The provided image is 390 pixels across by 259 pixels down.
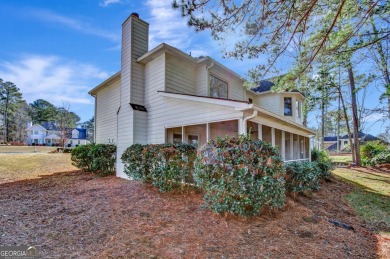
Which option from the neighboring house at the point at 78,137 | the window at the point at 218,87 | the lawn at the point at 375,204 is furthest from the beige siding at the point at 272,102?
the neighboring house at the point at 78,137

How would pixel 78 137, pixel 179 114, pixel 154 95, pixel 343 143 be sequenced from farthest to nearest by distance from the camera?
pixel 343 143
pixel 78 137
pixel 154 95
pixel 179 114

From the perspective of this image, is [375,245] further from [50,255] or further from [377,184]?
[377,184]

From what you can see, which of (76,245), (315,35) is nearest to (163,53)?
(315,35)

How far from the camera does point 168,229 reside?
3.80 metres

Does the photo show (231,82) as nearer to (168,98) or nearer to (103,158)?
(168,98)

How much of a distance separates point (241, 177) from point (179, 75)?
640cm

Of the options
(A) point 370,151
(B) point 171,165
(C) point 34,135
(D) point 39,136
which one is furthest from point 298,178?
(C) point 34,135

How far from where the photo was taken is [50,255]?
286cm

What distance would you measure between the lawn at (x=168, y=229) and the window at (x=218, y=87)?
607cm

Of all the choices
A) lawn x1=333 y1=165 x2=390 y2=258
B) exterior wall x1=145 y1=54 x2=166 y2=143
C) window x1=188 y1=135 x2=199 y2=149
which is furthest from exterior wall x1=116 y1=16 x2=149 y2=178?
lawn x1=333 y1=165 x2=390 y2=258

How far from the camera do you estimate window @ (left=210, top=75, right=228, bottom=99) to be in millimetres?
10396

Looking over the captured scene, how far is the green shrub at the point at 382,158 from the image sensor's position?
1531cm

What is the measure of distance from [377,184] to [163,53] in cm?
1136

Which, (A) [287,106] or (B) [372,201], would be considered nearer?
(B) [372,201]
